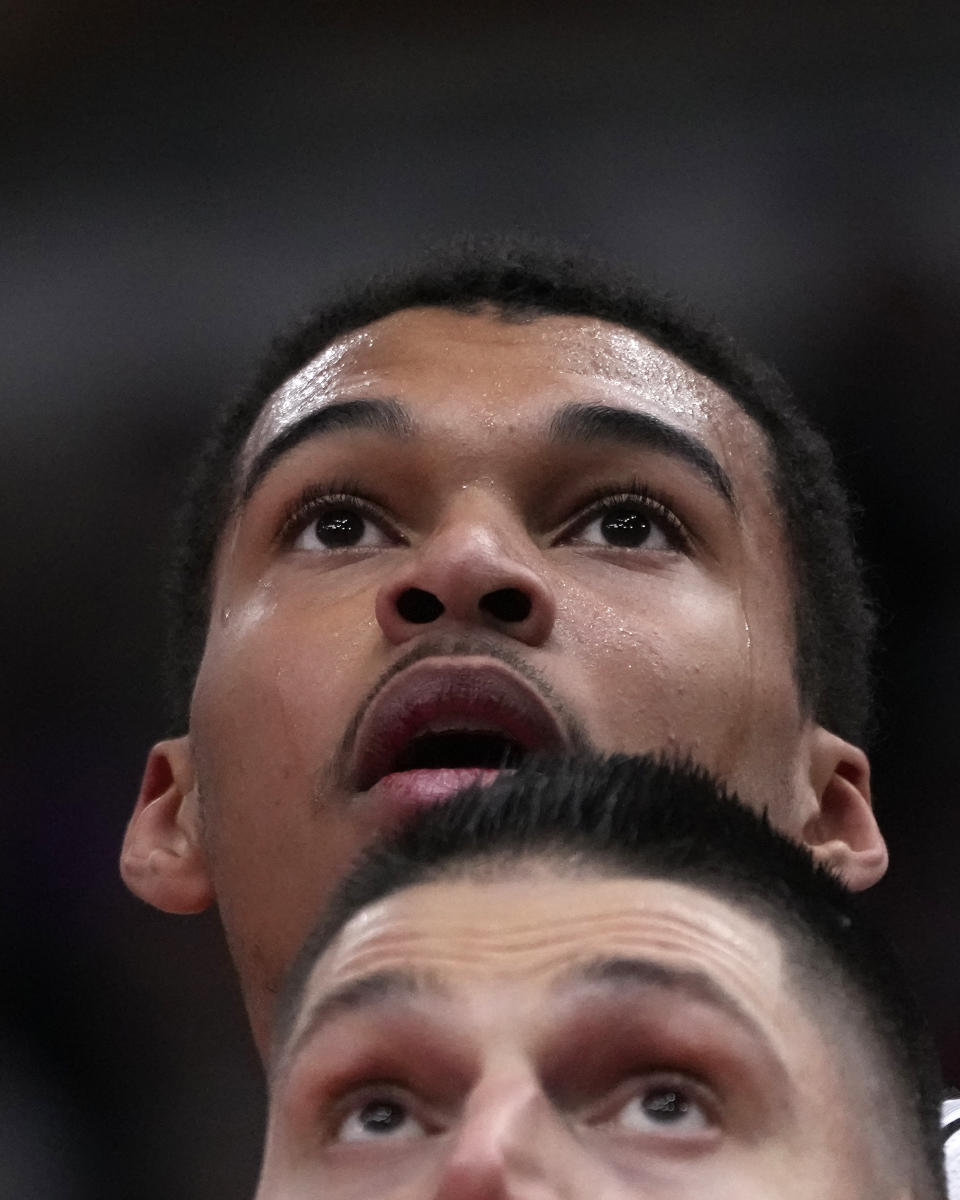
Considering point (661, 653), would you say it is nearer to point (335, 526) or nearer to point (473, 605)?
point (473, 605)

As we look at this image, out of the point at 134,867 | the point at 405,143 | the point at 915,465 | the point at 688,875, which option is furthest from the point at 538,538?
the point at 405,143

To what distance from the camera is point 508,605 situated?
1.87m

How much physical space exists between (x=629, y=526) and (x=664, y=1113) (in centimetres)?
98

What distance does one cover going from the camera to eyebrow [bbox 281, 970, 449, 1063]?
1191 millimetres

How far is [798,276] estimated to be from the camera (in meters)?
3.15

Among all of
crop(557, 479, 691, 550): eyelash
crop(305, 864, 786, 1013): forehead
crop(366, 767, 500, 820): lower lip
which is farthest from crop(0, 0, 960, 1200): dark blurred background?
crop(305, 864, 786, 1013): forehead

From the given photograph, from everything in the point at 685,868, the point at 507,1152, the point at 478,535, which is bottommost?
the point at 507,1152

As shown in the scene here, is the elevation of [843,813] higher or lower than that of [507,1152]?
higher

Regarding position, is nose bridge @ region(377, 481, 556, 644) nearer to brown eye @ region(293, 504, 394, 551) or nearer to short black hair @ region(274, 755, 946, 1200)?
brown eye @ region(293, 504, 394, 551)

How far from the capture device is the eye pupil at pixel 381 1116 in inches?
46.1

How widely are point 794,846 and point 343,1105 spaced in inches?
16.1

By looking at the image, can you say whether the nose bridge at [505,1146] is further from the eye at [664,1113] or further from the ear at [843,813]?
the ear at [843,813]

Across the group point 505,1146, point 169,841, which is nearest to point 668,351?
point 169,841

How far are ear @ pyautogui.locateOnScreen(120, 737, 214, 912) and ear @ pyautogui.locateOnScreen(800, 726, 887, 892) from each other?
2.25ft
